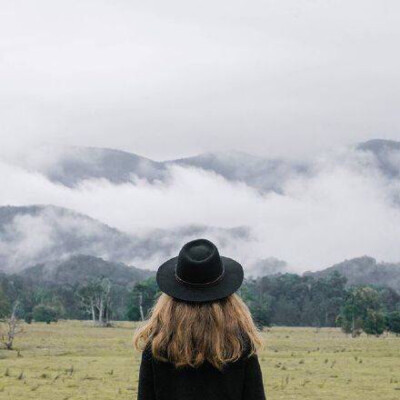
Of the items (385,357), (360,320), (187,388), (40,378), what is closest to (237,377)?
(187,388)

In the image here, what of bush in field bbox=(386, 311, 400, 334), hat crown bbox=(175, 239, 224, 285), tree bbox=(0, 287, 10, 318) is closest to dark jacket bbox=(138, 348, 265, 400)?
hat crown bbox=(175, 239, 224, 285)

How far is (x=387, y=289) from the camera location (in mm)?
130250

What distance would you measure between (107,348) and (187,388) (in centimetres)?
4341

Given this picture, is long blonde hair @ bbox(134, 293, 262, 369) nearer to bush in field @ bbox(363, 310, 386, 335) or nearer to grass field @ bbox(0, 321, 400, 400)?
grass field @ bbox(0, 321, 400, 400)

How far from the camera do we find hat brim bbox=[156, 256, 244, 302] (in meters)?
4.68

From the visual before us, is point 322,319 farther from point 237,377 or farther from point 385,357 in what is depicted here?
point 237,377

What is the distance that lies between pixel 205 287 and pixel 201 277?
7 cm

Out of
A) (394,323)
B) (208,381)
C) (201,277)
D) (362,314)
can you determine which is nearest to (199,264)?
(201,277)

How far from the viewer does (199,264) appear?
473cm

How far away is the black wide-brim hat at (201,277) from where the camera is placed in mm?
4695

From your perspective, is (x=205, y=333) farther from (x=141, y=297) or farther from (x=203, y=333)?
(x=141, y=297)

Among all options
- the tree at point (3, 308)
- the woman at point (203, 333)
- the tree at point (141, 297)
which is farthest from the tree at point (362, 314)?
the woman at point (203, 333)

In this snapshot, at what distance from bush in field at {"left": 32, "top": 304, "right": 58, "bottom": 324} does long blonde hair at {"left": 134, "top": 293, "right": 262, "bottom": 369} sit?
9158 cm

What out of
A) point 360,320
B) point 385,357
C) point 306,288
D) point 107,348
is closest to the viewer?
point 385,357
